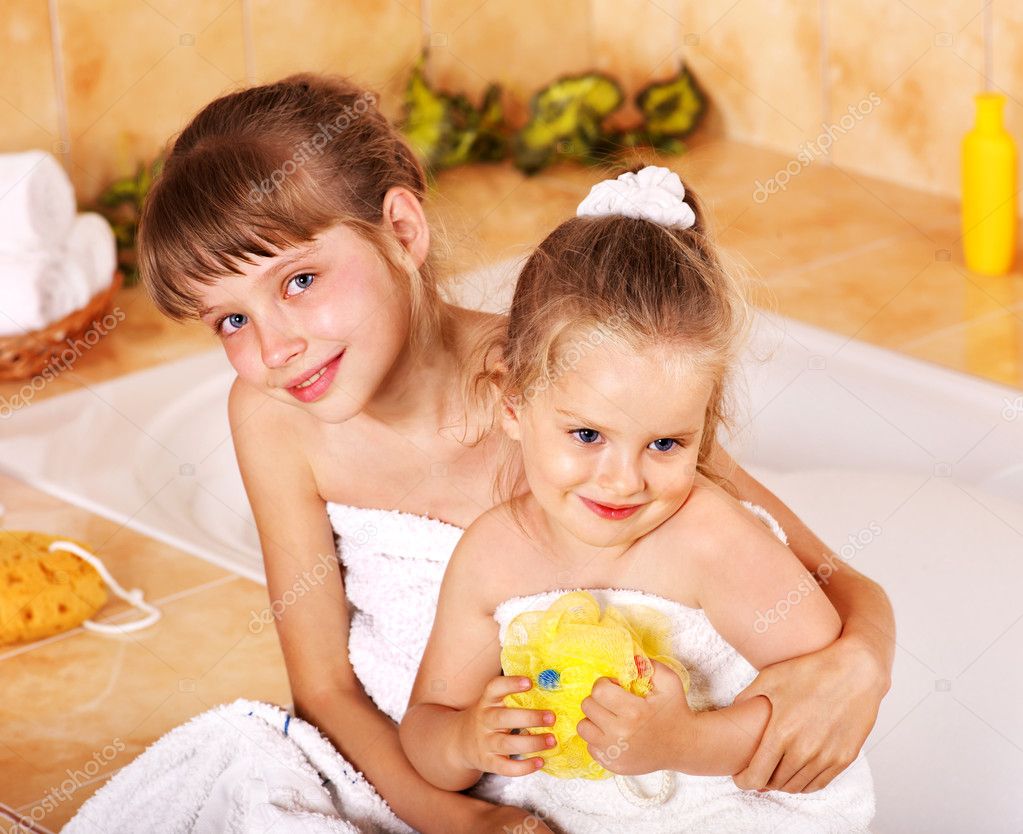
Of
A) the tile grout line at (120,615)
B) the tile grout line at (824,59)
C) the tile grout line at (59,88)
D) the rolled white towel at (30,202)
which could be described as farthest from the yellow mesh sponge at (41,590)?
the tile grout line at (824,59)

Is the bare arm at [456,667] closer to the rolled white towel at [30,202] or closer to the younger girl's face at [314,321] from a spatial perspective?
the younger girl's face at [314,321]

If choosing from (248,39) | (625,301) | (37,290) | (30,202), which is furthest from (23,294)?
(625,301)

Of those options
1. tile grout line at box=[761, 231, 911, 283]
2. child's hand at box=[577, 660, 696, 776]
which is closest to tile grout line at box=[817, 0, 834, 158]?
tile grout line at box=[761, 231, 911, 283]

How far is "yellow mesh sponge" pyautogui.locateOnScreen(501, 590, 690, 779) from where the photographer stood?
0.92 m

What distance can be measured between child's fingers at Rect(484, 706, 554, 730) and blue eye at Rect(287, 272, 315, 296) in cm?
34

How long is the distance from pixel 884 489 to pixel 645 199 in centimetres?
75

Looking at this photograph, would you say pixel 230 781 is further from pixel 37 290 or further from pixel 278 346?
pixel 37 290

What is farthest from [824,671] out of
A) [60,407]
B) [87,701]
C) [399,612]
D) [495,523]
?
[60,407]

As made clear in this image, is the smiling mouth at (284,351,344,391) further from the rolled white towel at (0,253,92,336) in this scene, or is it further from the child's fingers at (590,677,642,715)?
the rolled white towel at (0,253,92,336)

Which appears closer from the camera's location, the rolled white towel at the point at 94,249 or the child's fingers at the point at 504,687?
the child's fingers at the point at 504,687

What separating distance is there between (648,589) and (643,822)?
0.53 feet

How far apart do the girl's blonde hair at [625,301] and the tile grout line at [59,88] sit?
1.40 m

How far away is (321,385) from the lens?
1.08m

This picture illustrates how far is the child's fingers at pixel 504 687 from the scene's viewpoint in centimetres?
93
